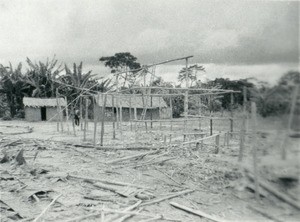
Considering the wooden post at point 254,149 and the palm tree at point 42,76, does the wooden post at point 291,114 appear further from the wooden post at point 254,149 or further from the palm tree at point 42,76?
the palm tree at point 42,76

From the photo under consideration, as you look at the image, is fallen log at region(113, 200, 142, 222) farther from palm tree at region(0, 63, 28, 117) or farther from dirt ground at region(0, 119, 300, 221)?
palm tree at region(0, 63, 28, 117)

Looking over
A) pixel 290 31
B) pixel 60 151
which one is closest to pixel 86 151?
pixel 60 151

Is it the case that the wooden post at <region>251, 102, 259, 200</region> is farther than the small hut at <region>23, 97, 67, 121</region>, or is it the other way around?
the small hut at <region>23, 97, 67, 121</region>

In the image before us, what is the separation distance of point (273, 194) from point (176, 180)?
245 cm

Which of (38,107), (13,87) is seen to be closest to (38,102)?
(38,107)

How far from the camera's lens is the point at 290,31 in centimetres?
470

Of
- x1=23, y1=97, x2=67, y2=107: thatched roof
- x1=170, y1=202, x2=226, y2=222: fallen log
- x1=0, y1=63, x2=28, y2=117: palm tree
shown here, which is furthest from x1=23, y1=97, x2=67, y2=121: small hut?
x1=170, y1=202, x2=226, y2=222: fallen log

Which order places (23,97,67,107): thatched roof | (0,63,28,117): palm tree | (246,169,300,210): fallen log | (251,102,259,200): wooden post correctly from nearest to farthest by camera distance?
1. (246,169,300,210): fallen log
2. (251,102,259,200): wooden post
3. (23,97,67,107): thatched roof
4. (0,63,28,117): palm tree

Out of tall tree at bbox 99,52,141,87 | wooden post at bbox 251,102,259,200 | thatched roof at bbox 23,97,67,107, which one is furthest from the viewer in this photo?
tall tree at bbox 99,52,141,87

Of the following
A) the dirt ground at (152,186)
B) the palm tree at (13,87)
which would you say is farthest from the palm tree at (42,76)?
the dirt ground at (152,186)

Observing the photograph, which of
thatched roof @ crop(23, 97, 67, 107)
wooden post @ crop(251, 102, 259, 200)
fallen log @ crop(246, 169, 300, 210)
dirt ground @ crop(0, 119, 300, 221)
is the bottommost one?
dirt ground @ crop(0, 119, 300, 221)

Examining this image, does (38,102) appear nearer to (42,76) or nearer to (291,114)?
(42,76)

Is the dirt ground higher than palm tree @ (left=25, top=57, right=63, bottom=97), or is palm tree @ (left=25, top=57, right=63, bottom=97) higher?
palm tree @ (left=25, top=57, right=63, bottom=97)

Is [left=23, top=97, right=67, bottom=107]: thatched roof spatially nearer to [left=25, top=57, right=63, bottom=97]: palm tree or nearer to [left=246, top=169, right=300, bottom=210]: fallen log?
[left=25, top=57, right=63, bottom=97]: palm tree
